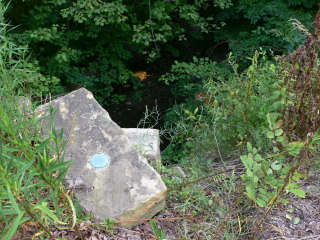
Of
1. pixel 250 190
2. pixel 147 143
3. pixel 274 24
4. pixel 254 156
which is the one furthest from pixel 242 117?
pixel 274 24

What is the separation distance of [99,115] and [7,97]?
40.4 inches

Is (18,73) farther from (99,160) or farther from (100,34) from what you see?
(100,34)

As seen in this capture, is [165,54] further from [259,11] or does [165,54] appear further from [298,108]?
[298,108]

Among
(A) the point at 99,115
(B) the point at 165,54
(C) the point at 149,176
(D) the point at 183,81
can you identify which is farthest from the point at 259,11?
(C) the point at 149,176

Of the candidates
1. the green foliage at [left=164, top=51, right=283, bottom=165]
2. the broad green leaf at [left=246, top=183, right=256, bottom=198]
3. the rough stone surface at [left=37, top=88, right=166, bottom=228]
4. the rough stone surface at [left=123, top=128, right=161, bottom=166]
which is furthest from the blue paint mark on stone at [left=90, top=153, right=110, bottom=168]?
the broad green leaf at [left=246, top=183, right=256, bottom=198]

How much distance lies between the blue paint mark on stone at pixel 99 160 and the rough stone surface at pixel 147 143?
46 centimetres

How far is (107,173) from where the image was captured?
9.34ft

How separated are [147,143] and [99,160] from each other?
0.76 meters

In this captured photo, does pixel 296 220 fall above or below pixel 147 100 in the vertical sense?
above

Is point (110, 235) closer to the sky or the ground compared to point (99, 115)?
closer to the ground

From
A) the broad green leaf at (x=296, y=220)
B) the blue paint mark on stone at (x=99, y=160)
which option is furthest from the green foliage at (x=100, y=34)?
the broad green leaf at (x=296, y=220)

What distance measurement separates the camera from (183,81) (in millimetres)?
6461

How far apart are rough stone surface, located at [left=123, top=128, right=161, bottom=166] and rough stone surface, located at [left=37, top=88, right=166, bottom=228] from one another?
1.31 ft

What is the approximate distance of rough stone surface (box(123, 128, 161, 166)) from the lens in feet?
11.3
